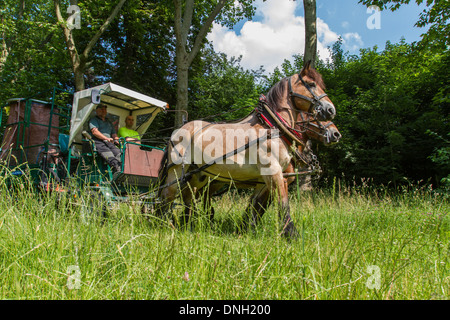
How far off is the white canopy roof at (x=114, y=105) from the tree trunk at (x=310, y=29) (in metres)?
4.56

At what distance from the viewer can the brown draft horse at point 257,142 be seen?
379cm

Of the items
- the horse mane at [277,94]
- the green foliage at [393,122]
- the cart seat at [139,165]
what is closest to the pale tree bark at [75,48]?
the cart seat at [139,165]

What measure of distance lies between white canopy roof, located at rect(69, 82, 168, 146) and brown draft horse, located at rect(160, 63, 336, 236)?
5.29ft

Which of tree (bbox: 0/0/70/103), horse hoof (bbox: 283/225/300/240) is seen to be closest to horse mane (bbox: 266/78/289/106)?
horse hoof (bbox: 283/225/300/240)

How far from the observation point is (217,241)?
2.40 metres

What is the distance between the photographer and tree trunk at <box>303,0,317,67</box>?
28.1 feet

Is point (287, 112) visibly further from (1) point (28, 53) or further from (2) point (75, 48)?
(1) point (28, 53)

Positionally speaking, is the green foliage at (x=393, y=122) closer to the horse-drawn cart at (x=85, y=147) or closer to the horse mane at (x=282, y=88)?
the horse mane at (x=282, y=88)

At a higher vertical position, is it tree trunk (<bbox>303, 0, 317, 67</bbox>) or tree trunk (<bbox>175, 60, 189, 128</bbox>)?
tree trunk (<bbox>303, 0, 317, 67</bbox>)

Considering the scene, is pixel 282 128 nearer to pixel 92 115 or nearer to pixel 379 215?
pixel 379 215

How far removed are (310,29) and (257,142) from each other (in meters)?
6.07

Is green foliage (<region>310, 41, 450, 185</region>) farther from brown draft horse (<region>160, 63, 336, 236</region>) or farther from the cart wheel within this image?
the cart wheel

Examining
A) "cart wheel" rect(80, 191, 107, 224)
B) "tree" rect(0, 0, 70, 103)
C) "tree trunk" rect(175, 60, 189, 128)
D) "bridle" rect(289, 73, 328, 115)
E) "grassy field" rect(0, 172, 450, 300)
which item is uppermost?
"tree" rect(0, 0, 70, 103)

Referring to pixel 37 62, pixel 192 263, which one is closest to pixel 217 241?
pixel 192 263
